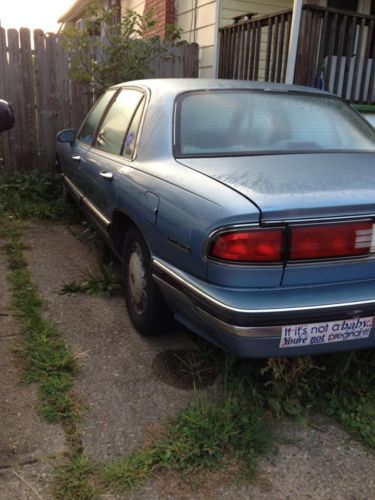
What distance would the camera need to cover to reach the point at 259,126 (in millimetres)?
3252

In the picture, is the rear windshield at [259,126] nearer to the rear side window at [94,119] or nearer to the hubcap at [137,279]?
the hubcap at [137,279]

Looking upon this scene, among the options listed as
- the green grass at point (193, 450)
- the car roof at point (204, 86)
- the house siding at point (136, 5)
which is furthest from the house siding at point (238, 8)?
the green grass at point (193, 450)

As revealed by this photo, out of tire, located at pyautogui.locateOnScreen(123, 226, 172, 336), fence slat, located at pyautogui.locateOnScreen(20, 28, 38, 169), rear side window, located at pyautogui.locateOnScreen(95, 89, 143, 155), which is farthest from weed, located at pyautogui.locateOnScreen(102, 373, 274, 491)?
fence slat, located at pyautogui.locateOnScreen(20, 28, 38, 169)

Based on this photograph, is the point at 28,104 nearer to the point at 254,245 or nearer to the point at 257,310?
the point at 254,245

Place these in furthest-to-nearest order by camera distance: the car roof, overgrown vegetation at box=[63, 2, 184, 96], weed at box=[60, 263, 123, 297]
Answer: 1. overgrown vegetation at box=[63, 2, 184, 96]
2. weed at box=[60, 263, 123, 297]
3. the car roof

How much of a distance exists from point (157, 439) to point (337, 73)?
590 cm

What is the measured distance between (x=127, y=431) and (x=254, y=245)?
108cm

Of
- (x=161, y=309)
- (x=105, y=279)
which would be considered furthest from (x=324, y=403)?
(x=105, y=279)

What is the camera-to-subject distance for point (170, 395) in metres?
2.74

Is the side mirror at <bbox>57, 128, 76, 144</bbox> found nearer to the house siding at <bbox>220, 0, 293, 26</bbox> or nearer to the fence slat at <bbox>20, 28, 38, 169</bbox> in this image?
the fence slat at <bbox>20, 28, 38, 169</bbox>

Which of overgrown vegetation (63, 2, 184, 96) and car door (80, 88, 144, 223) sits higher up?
overgrown vegetation (63, 2, 184, 96)

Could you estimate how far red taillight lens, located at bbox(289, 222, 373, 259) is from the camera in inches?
86.3

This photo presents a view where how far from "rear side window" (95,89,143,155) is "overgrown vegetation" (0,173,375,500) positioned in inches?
54.8

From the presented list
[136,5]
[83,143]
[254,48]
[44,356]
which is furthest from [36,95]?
[136,5]
